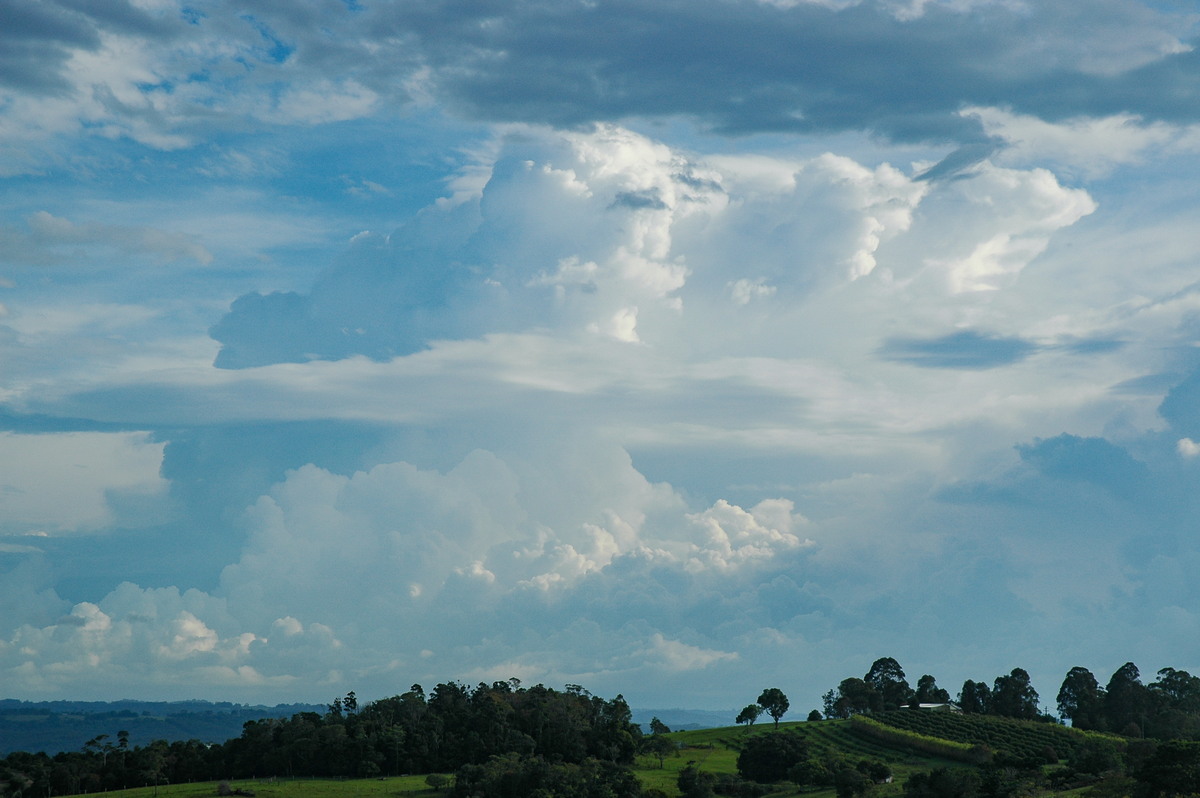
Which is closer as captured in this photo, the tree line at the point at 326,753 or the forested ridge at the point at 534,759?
the forested ridge at the point at 534,759

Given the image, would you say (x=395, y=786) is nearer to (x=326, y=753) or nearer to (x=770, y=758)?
(x=326, y=753)

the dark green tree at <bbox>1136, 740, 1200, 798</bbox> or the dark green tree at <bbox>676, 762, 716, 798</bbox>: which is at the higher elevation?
the dark green tree at <bbox>1136, 740, 1200, 798</bbox>

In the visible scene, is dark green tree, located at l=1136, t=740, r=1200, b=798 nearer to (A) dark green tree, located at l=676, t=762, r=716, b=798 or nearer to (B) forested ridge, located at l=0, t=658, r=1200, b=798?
(B) forested ridge, located at l=0, t=658, r=1200, b=798

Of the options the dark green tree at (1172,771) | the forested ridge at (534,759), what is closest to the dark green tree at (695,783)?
the forested ridge at (534,759)

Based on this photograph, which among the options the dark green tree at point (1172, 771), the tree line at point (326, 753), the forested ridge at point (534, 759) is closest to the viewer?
the dark green tree at point (1172, 771)

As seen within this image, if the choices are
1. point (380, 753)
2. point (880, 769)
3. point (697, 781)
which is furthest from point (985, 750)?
point (380, 753)

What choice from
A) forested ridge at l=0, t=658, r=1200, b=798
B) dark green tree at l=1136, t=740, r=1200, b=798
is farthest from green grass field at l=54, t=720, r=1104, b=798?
dark green tree at l=1136, t=740, r=1200, b=798

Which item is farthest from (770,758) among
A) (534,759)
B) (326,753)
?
(326,753)

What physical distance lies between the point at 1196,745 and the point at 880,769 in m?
59.6

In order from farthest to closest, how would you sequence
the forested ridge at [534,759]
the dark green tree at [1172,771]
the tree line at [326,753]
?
the tree line at [326,753] < the forested ridge at [534,759] < the dark green tree at [1172,771]

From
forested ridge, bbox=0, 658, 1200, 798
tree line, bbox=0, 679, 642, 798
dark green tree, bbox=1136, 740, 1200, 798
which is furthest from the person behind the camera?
tree line, bbox=0, 679, 642, 798

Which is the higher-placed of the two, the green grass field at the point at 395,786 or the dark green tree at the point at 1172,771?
the dark green tree at the point at 1172,771

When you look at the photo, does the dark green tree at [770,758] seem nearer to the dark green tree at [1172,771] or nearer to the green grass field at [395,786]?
the green grass field at [395,786]

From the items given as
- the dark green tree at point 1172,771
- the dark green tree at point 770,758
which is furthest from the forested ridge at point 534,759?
the dark green tree at point 1172,771
